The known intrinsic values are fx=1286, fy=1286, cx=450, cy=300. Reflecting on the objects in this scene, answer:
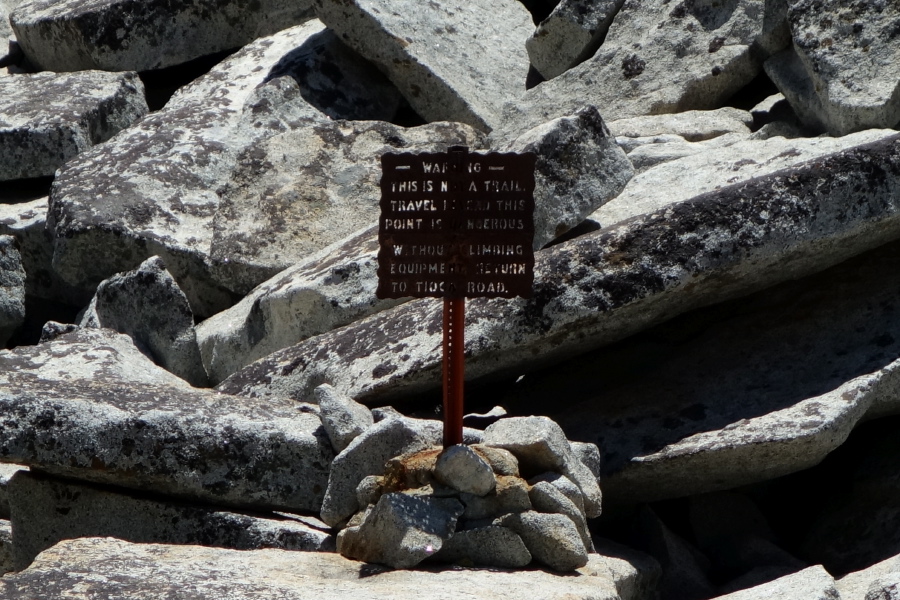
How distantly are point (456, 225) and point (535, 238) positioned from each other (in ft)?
3.69

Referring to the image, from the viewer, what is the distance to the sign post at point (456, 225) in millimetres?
3225

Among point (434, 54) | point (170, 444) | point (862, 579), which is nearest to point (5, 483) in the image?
point (170, 444)

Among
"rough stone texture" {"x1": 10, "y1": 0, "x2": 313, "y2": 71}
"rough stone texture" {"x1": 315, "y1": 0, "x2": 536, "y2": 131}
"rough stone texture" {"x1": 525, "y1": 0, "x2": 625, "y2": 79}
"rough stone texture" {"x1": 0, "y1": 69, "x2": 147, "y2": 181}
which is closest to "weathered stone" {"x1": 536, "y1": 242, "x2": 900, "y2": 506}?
"rough stone texture" {"x1": 315, "y1": 0, "x2": 536, "y2": 131}

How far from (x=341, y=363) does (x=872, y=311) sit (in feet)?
5.58

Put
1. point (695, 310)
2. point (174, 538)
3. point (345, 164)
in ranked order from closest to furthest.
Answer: point (174, 538) → point (695, 310) → point (345, 164)

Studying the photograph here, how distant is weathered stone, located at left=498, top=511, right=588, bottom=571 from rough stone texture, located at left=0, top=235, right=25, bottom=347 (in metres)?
3.13

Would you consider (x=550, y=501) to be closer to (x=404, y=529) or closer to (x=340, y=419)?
(x=404, y=529)

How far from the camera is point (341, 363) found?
4086 millimetres

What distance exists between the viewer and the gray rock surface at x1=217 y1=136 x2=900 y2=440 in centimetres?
368

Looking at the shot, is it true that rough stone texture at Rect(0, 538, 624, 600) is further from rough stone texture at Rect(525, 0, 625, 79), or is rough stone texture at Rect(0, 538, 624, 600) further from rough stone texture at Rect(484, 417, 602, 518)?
rough stone texture at Rect(525, 0, 625, 79)

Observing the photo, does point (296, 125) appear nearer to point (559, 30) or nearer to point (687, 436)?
point (559, 30)

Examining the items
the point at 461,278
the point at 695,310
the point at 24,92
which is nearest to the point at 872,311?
the point at 695,310

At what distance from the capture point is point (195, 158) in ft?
19.2

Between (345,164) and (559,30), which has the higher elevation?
(559,30)
